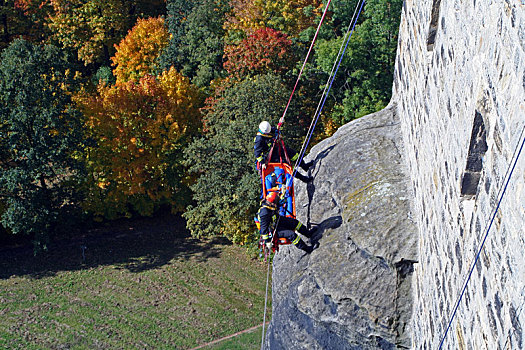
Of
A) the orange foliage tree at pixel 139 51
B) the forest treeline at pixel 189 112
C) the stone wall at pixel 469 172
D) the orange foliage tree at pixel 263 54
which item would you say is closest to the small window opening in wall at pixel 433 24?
the stone wall at pixel 469 172

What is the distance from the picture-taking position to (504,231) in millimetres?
4387

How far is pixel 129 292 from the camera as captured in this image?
76.4 feet

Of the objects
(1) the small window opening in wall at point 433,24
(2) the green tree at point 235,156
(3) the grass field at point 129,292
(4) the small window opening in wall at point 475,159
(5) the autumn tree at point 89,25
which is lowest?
(3) the grass field at point 129,292

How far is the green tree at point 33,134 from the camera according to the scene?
24125 millimetres

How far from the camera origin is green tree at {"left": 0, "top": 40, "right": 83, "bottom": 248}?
2412 cm

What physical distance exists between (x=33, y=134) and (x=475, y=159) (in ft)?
75.2

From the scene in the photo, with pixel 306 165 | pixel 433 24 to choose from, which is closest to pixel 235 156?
pixel 306 165

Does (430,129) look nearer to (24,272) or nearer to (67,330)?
(67,330)

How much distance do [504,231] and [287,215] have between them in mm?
6979

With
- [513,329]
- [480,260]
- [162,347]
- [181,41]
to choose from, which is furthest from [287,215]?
[181,41]

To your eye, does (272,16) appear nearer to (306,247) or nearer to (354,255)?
(306,247)

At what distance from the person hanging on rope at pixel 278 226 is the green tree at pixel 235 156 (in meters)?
11.5

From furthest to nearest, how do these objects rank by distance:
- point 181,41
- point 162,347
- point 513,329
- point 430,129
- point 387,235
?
point 181,41, point 162,347, point 387,235, point 430,129, point 513,329

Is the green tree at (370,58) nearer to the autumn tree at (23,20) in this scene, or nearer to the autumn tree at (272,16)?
the autumn tree at (272,16)
